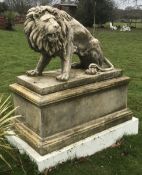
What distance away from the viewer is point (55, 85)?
4137 mm

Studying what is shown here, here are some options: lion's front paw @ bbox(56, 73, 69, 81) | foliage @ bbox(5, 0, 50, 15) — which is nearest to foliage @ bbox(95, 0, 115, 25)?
foliage @ bbox(5, 0, 50, 15)

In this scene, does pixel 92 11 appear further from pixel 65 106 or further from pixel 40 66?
pixel 65 106

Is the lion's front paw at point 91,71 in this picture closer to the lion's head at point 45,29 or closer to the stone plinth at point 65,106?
the stone plinth at point 65,106

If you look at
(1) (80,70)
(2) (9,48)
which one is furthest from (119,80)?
(2) (9,48)

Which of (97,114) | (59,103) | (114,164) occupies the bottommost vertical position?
(114,164)

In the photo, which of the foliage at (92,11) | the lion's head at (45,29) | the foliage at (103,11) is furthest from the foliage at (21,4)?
the lion's head at (45,29)

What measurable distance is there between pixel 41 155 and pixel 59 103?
740 millimetres

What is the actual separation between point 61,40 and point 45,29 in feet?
1.24

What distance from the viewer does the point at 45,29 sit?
3.87 m

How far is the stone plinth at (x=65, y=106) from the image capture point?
4121mm

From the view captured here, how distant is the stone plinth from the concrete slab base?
72 mm

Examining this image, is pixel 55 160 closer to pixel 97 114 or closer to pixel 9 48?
pixel 97 114

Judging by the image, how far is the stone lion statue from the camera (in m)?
3.93

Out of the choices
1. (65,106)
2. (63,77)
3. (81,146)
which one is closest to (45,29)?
(63,77)
